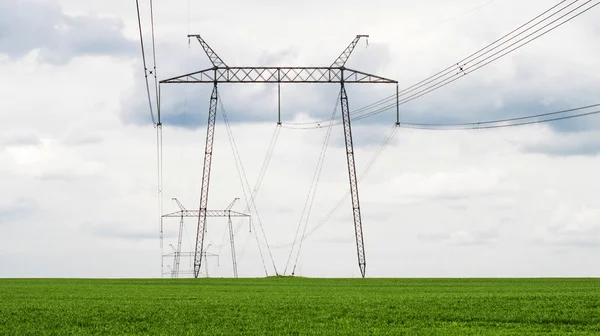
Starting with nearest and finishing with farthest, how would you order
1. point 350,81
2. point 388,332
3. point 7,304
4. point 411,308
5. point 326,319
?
point 388,332 → point 326,319 → point 411,308 → point 7,304 → point 350,81

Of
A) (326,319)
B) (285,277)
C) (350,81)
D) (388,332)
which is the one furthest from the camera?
(285,277)

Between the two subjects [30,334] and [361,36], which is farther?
[361,36]

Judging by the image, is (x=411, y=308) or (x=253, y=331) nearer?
(x=253, y=331)

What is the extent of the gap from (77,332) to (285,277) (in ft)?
270

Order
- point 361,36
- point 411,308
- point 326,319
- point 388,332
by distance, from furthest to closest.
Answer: point 361,36 < point 411,308 < point 326,319 < point 388,332

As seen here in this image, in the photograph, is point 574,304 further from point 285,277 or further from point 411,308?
point 285,277

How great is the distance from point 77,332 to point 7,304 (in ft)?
56.1

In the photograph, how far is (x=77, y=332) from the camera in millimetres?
28281

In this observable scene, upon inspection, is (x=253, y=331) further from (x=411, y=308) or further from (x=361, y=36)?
(x=361, y=36)

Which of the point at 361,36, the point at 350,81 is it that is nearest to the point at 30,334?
the point at 350,81

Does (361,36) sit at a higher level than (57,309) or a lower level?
higher

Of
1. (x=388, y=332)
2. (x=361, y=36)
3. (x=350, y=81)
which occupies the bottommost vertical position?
(x=388, y=332)

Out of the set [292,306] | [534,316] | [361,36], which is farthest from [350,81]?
[534,316]

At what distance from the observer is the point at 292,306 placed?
129ft
